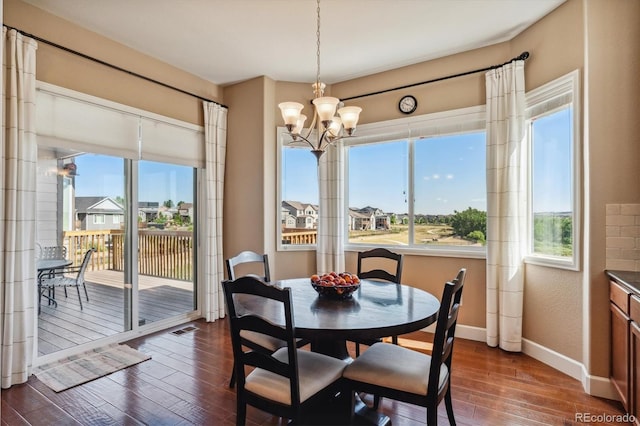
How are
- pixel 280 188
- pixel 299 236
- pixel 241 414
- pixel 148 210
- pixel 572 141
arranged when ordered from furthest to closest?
pixel 299 236, pixel 280 188, pixel 148 210, pixel 572 141, pixel 241 414

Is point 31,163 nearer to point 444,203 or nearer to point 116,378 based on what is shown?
point 116,378

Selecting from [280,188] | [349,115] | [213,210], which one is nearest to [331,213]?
[280,188]

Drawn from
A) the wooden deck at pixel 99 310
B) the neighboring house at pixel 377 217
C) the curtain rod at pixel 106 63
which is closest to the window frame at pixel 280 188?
the curtain rod at pixel 106 63

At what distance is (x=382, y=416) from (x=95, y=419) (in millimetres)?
1859

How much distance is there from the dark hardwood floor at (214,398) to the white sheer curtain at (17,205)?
0.30 m

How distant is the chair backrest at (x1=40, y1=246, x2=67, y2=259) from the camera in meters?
3.10

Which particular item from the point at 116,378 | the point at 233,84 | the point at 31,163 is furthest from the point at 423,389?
the point at 233,84

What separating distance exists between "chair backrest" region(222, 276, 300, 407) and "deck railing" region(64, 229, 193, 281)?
2284 millimetres

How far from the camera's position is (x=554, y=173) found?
10.4 feet

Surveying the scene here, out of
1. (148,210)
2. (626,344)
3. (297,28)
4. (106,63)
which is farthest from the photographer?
(148,210)

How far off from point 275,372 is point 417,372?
30.2 inches

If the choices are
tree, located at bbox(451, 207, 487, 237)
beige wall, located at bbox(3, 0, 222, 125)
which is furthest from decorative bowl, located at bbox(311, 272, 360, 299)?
beige wall, located at bbox(3, 0, 222, 125)

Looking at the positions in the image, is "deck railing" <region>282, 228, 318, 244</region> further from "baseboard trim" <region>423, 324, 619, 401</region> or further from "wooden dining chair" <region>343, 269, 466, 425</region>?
"wooden dining chair" <region>343, 269, 466, 425</region>

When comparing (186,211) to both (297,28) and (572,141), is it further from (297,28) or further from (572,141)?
(572,141)
